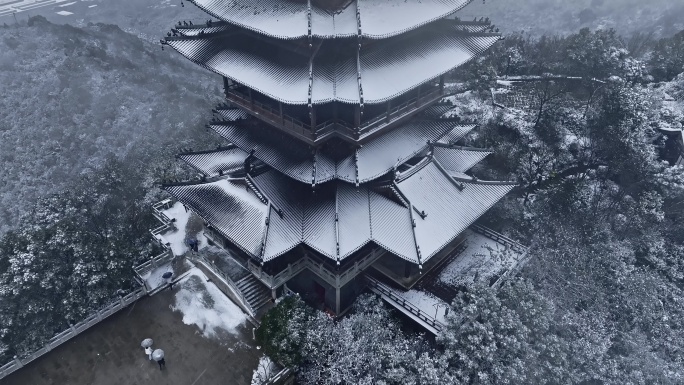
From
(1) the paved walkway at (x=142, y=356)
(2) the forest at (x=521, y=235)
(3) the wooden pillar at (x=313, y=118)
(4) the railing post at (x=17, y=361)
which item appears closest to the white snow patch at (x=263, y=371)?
(1) the paved walkway at (x=142, y=356)

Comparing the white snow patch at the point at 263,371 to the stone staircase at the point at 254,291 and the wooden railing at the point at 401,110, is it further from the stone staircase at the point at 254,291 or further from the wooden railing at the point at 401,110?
the wooden railing at the point at 401,110

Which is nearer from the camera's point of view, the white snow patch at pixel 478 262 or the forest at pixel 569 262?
the forest at pixel 569 262

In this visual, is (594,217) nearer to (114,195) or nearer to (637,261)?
(637,261)

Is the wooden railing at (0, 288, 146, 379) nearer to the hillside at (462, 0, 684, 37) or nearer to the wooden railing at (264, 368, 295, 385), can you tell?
the wooden railing at (264, 368, 295, 385)

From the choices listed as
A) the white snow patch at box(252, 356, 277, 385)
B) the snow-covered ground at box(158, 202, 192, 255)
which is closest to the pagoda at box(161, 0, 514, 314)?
the snow-covered ground at box(158, 202, 192, 255)

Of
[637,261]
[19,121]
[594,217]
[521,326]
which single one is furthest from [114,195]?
[637,261]

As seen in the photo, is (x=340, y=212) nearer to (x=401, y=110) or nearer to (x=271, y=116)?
(x=271, y=116)
